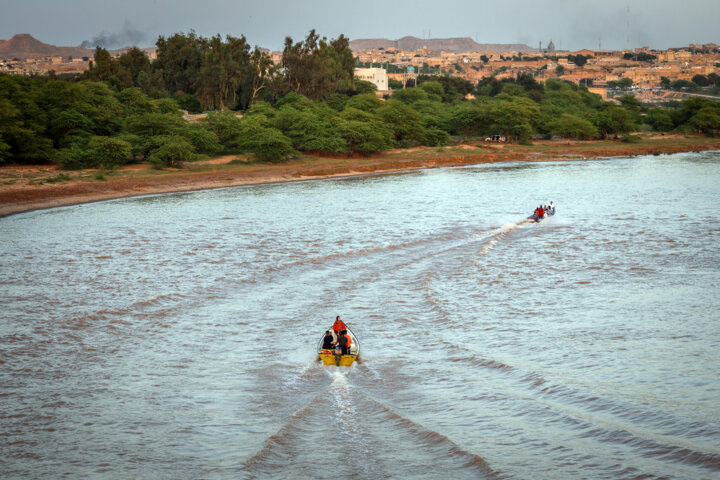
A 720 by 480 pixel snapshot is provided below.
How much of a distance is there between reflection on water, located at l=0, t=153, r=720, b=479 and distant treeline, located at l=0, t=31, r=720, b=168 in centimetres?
2111

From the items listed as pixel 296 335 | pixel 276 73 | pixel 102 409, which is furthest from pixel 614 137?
pixel 102 409

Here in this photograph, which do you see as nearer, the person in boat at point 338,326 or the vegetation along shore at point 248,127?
the person in boat at point 338,326

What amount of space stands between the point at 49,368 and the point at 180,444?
18.3 ft

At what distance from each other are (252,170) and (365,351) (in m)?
45.2

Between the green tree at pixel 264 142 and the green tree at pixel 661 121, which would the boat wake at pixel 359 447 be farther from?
the green tree at pixel 661 121

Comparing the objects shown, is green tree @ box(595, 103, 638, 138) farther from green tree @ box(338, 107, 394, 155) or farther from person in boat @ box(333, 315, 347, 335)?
person in boat @ box(333, 315, 347, 335)

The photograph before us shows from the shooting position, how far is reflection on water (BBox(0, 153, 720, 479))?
11797mm

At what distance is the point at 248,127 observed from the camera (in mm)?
64062

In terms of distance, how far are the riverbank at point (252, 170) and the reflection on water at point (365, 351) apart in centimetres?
1099

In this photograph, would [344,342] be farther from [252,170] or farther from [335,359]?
[252,170]

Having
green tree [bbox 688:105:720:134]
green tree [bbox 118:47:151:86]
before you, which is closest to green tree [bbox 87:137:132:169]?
green tree [bbox 118:47:151:86]

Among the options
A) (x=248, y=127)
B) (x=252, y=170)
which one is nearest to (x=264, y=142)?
(x=248, y=127)

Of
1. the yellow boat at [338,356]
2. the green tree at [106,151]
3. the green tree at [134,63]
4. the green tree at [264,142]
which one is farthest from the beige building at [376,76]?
the yellow boat at [338,356]

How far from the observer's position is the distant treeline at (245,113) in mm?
55500
